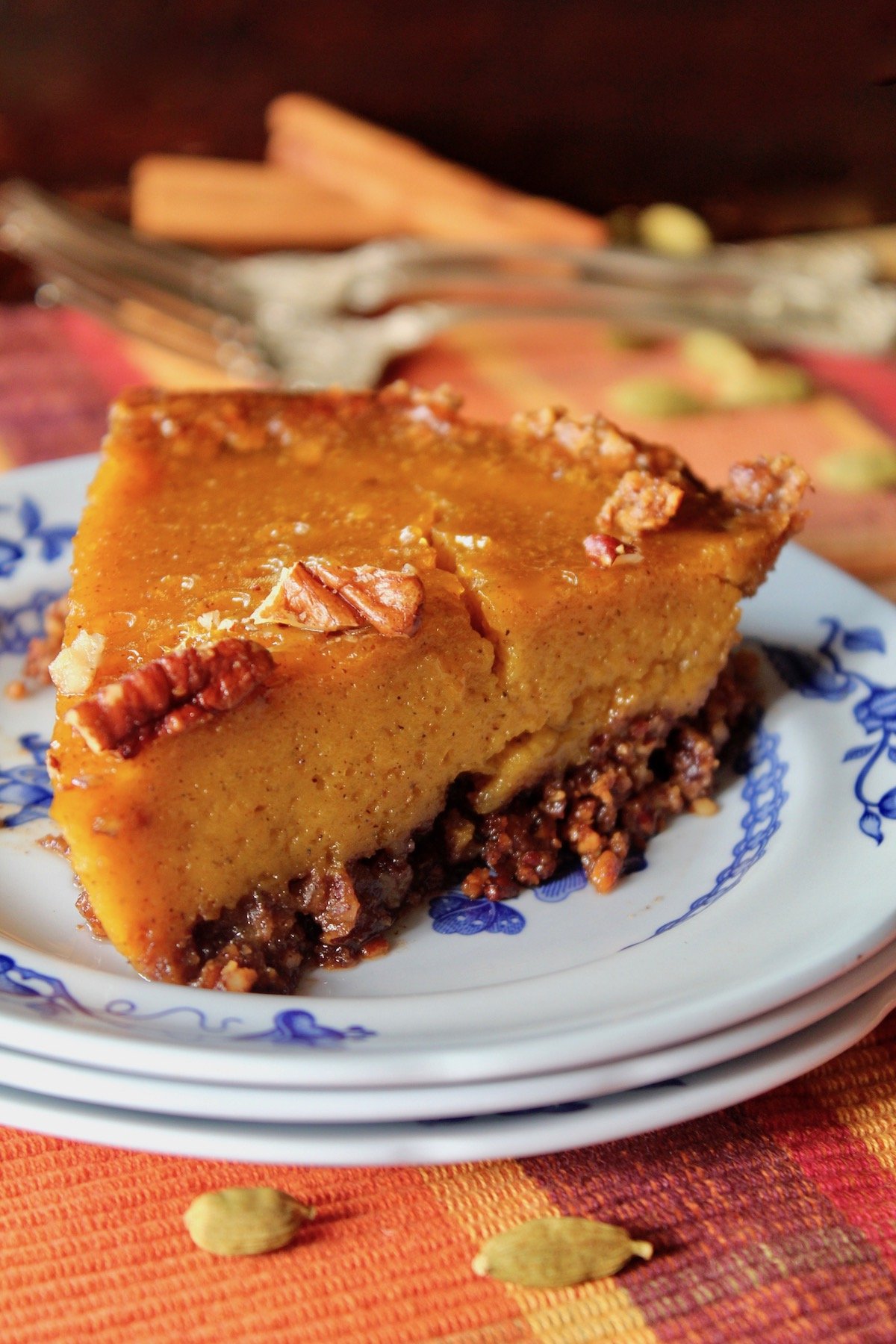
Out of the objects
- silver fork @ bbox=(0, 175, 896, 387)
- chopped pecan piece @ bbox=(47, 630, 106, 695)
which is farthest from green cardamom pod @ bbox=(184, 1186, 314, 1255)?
silver fork @ bbox=(0, 175, 896, 387)

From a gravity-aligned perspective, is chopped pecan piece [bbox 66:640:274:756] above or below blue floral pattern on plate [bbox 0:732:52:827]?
above

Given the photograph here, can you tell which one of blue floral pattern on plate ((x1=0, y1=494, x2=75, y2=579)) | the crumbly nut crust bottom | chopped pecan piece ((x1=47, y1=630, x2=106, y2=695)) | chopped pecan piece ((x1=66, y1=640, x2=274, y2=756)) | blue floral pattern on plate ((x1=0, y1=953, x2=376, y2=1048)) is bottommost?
blue floral pattern on plate ((x1=0, y1=494, x2=75, y2=579))

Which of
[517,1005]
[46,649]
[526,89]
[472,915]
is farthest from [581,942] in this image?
[526,89]

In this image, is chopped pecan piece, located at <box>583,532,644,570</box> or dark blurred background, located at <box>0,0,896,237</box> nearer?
chopped pecan piece, located at <box>583,532,644,570</box>

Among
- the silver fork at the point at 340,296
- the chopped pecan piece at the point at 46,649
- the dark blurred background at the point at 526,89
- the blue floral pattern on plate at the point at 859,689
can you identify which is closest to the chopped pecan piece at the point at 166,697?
the chopped pecan piece at the point at 46,649

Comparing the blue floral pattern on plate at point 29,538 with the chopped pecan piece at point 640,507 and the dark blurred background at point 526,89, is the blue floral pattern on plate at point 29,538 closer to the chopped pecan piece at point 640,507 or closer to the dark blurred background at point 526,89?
the chopped pecan piece at point 640,507

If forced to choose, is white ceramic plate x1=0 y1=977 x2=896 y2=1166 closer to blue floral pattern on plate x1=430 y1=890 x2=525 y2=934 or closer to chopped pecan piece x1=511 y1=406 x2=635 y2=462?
blue floral pattern on plate x1=430 y1=890 x2=525 y2=934

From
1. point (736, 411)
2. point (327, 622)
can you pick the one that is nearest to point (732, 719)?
point (327, 622)
